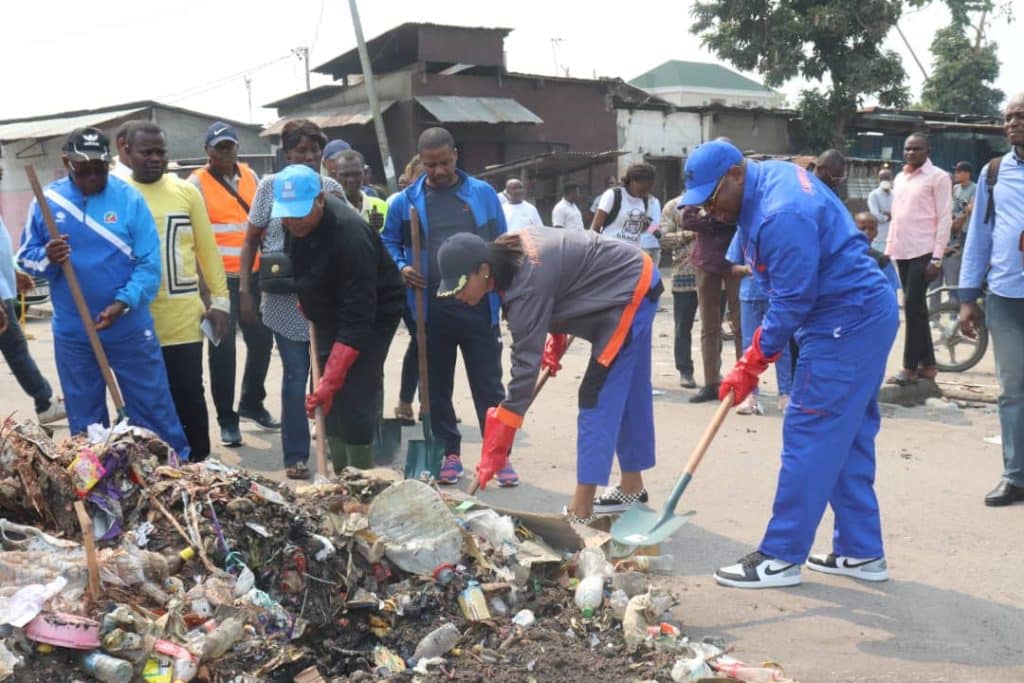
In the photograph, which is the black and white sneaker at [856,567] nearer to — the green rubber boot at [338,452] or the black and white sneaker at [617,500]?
the black and white sneaker at [617,500]

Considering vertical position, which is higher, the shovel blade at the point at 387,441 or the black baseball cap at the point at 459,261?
the black baseball cap at the point at 459,261

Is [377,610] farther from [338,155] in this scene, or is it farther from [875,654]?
[338,155]

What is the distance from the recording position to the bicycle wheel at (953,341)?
9.15 meters

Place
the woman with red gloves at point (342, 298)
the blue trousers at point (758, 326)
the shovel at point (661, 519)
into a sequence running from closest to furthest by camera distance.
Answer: the shovel at point (661, 519), the woman with red gloves at point (342, 298), the blue trousers at point (758, 326)

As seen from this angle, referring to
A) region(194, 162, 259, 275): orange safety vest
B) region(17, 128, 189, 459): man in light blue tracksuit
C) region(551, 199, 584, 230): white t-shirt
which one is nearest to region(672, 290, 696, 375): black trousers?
region(194, 162, 259, 275): orange safety vest

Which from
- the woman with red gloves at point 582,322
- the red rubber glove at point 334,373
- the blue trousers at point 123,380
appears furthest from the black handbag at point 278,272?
the woman with red gloves at point 582,322

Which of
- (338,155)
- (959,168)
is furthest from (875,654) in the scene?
(959,168)

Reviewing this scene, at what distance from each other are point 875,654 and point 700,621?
2.17ft

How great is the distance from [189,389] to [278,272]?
2.95 feet

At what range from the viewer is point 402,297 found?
5539mm

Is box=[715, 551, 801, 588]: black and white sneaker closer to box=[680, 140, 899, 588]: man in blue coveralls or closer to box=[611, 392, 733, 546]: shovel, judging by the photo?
box=[680, 140, 899, 588]: man in blue coveralls

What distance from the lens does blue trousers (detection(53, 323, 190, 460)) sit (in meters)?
5.13

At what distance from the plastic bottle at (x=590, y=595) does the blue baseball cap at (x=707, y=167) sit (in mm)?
1600

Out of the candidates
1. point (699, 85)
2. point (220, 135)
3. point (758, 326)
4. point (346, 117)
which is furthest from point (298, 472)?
point (699, 85)
